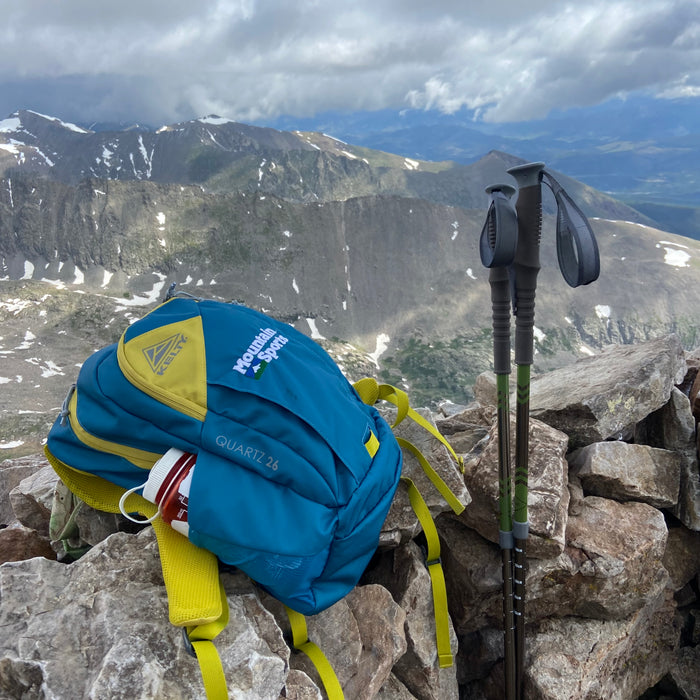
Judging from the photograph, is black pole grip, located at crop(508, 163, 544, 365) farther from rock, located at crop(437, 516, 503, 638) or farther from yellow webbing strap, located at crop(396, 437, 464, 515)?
rock, located at crop(437, 516, 503, 638)

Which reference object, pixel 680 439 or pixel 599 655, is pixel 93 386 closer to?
pixel 599 655

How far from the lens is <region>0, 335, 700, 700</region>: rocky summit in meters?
2.80

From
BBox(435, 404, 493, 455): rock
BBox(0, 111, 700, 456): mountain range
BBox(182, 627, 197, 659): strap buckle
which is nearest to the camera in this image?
BBox(182, 627, 197, 659): strap buckle

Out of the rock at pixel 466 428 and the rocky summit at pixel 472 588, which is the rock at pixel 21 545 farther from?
the rock at pixel 466 428

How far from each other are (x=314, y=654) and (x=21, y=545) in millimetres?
2827

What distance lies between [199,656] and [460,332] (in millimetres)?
174815

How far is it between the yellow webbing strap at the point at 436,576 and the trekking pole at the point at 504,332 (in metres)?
0.48

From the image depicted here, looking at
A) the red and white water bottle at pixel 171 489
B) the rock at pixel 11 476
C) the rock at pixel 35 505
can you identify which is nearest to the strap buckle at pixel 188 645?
the red and white water bottle at pixel 171 489

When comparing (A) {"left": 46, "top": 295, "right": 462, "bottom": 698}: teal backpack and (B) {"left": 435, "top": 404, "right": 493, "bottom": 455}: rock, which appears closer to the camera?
(A) {"left": 46, "top": 295, "right": 462, "bottom": 698}: teal backpack

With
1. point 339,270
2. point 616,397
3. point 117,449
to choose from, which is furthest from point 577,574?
point 339,270

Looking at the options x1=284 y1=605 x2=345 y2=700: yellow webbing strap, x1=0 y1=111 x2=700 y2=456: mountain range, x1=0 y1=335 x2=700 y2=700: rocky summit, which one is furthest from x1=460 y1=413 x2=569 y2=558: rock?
x1=0 y1=111 x2=700 y2=456: mountain range

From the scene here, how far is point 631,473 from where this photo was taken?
4.99 metres

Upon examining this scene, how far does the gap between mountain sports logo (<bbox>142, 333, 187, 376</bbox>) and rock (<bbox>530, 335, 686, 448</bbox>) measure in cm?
395

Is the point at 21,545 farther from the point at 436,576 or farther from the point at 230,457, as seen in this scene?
the point at 436,576
